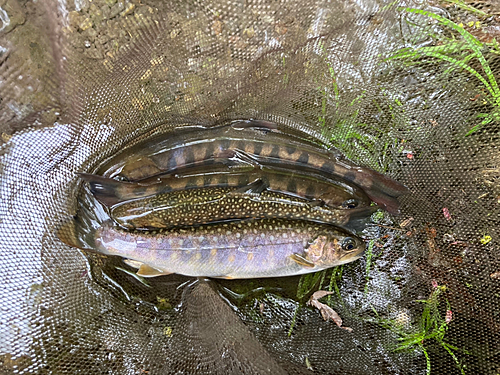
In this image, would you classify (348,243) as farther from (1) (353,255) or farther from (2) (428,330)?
(2) (428,330)

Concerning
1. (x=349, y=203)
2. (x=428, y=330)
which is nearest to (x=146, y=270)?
(x=349, y=203)

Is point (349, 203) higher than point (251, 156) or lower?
lower

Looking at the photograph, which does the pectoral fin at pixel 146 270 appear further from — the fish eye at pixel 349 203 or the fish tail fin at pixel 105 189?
the fish eye at pixel 349 203

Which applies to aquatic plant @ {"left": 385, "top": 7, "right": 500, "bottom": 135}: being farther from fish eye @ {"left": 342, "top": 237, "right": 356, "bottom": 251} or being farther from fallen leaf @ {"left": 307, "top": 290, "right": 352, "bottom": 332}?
fallen leaf @ {"left": 307, "top": 290, "right": 352, "bottom": 332}

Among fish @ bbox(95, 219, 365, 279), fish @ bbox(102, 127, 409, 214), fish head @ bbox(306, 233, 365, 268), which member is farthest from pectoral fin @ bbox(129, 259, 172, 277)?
fish head @ bbox(306, 233, 365, 268)

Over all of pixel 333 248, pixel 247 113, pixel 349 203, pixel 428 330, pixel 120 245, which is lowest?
pixel 428 330

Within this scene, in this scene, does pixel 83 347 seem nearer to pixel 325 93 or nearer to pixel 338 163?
pixel 338 163

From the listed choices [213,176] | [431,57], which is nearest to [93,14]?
[213,176]
